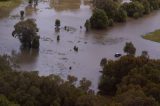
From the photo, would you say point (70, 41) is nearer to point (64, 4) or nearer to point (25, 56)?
point (25, 56)

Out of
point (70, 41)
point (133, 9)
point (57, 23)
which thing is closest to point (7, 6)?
point (57, 23)

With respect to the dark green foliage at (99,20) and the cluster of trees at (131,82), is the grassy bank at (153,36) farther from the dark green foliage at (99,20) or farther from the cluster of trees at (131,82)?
the cluster of trees at (131,82)

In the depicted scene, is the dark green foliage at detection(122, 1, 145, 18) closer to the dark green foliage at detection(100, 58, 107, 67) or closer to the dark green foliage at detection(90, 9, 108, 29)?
the dark green foliage at detection(90, 9, 108, 29)

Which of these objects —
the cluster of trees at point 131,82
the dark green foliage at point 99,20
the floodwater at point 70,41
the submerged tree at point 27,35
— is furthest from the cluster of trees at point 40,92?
the dark green foliage at point 99,20

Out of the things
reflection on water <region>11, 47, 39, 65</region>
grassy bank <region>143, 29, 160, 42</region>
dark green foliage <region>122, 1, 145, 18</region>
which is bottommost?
grassy bank <region>143, 29, 160, 42</region>

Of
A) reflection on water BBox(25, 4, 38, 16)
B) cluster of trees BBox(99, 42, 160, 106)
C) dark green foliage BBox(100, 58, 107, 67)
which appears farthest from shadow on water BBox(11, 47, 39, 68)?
reflection on water BBox(25, 4, 38, 16)

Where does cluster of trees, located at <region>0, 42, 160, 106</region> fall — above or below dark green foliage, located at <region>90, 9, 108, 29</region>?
above

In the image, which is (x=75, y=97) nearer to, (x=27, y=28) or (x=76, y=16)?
(x=27, y=28)
